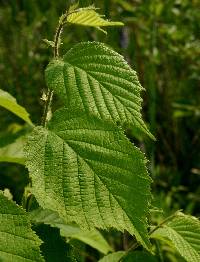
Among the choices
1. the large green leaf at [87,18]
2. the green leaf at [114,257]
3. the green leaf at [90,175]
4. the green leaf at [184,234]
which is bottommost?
the green leaf at [114,257]

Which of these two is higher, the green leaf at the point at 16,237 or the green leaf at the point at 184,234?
the green leaf at the point at 16,237

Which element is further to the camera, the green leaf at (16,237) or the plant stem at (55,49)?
the plant stem at (55,49)

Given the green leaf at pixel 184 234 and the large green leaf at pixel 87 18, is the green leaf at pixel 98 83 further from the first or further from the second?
the green leaf at pixel 184 234

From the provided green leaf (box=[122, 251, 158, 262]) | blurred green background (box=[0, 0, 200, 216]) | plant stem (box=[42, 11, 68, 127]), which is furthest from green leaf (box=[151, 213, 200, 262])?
blurred green background (box=[0, 0, 200, 216])

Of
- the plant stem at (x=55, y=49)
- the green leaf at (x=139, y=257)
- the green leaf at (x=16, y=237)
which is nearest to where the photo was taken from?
the green leaf at (x=16, y=237)

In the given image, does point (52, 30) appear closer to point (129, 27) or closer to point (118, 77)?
point (129, 27)

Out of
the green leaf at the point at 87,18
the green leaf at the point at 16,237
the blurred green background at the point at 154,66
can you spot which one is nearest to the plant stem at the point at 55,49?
the green leaf at the point at 87,18

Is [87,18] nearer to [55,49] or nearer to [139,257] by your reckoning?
[55,49]

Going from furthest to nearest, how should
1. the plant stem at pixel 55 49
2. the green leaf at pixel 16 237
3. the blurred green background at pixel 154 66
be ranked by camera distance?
the blurred green background at pixel 154 66 → the plant stem at pixel 55 49 → the green leaf at pixel 16 237
